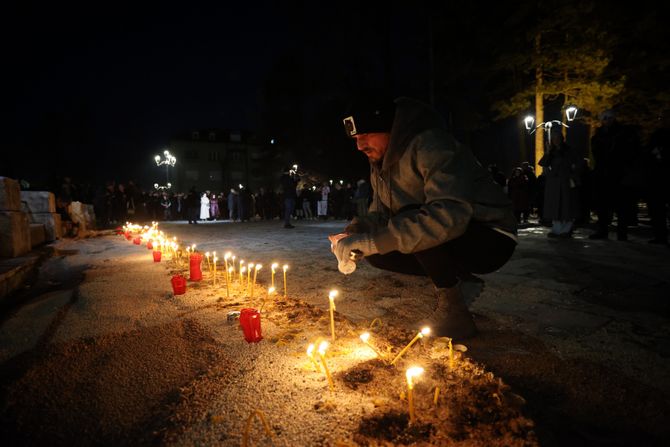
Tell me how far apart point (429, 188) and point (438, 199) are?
8 centimetres

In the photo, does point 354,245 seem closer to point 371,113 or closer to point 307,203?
point 371,113

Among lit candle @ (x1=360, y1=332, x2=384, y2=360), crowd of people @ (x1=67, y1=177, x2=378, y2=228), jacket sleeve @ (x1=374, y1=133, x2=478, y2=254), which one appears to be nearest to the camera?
jacket sleeve @ (x1=374, y1=133, x2=478, y2=254)

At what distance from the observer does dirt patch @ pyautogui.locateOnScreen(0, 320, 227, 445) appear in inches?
58.0

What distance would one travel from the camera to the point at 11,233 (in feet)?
16.1

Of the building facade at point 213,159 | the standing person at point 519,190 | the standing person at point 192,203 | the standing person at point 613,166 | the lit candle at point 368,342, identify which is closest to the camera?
the lit candle at point 368,342

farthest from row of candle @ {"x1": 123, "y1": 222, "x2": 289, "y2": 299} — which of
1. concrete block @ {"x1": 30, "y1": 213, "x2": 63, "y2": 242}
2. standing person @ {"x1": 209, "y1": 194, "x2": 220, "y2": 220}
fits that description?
standing person @ {"x1": 209, "y1": 194, "x2": 220, "y2": 220}

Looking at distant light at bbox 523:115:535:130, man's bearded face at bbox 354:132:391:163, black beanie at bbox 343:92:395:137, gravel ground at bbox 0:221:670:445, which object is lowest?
gravel ground at bbox 0:221:670:445

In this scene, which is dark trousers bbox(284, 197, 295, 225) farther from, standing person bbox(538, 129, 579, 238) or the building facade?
the building facade

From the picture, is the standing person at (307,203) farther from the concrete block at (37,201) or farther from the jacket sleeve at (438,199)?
the jacket sleeve at (438,199)

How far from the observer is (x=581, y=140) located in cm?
2664

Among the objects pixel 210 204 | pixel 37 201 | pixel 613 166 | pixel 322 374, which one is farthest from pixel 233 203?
pixel 322 374

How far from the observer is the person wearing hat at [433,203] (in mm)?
1902

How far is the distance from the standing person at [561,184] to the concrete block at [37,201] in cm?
1033

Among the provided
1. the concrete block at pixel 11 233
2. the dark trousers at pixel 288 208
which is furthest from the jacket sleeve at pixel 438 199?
the dark trousers at pixel 288 208
